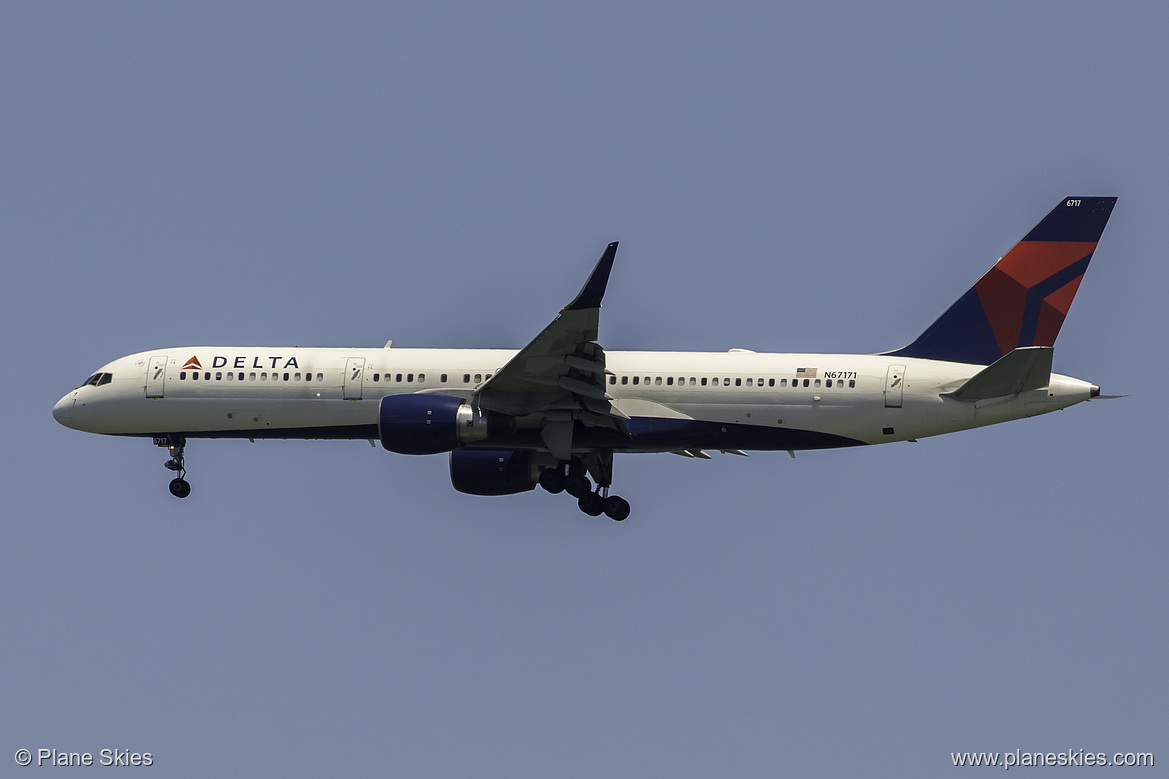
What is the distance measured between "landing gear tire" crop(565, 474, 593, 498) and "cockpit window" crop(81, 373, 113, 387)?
1534 cm

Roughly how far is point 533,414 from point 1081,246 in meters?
17.2

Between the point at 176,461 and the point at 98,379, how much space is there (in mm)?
3687

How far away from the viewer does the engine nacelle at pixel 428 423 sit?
152ft

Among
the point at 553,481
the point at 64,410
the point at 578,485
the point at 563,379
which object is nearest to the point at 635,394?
the point at 563,379

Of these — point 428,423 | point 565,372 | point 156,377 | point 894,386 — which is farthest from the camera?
point 156,377

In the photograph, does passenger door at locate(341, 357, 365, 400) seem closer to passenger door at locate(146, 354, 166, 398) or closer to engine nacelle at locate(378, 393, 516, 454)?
engine nacelle at locate(378, 393, 516, 454)

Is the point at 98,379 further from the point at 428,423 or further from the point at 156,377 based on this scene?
the point at 428,423

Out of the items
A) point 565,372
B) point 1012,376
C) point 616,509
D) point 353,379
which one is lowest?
point 616,509

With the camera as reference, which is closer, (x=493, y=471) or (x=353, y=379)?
(x=353, y=379)

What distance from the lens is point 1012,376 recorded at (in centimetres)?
4488

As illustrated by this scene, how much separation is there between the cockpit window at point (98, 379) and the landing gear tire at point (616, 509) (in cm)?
1668

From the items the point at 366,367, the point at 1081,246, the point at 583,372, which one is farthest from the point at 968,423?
the point at 366,367

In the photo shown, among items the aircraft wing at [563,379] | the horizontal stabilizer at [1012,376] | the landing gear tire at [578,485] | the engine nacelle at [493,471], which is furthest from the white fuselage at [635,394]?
the engine nacelle at [493,471]

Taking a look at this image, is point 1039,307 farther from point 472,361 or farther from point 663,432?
point 472,361
